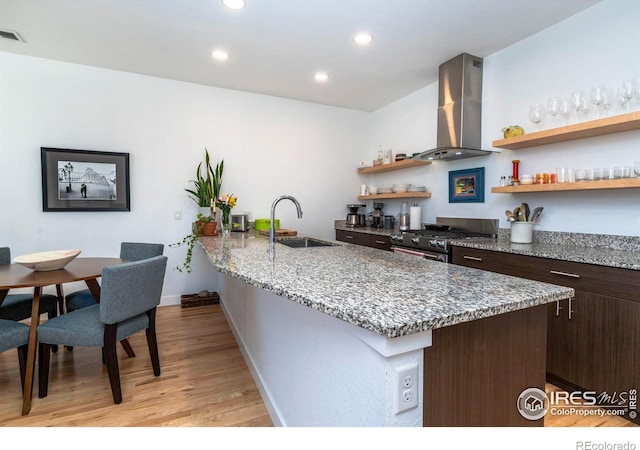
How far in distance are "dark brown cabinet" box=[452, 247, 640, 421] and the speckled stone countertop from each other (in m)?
1.06

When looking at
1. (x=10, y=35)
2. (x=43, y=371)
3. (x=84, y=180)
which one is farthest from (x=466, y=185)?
(x=10, y=35)

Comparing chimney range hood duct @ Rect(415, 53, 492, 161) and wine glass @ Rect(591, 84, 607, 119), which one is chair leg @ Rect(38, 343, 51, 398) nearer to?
chimney range hood duct @ Rect(415, 53, 492, 161)

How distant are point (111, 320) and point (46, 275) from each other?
626mm

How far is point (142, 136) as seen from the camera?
142 inches

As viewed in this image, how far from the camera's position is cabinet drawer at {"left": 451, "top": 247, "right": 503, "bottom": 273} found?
7.98 feet


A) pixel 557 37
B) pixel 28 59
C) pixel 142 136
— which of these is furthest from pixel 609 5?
pixel 28 59

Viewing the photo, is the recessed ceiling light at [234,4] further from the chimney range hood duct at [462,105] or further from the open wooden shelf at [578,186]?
the open wooden shelf at [578,186]

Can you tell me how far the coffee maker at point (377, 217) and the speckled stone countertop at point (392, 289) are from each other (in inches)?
111

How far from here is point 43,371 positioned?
196cm

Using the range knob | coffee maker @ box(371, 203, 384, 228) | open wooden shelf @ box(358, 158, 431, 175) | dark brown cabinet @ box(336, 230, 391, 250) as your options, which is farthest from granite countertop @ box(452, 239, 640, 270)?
coffee maker @ box(371, 203, 384, 228)

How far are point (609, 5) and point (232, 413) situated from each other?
3670mm

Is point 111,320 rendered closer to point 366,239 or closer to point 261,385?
point 261,385

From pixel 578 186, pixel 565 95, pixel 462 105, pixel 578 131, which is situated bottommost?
pixel 578 186
